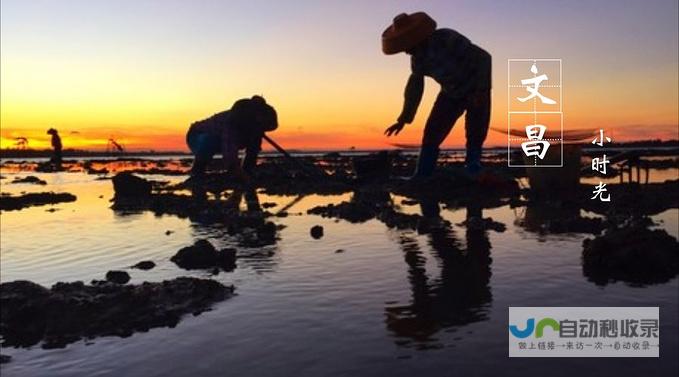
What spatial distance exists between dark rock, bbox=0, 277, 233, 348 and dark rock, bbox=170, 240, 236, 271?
1.19 meters

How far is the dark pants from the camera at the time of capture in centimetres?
1438

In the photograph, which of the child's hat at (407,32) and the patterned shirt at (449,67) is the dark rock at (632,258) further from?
the patterned shirt at (449,67)

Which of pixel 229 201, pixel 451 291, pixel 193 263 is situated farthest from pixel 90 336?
pixel 229 201

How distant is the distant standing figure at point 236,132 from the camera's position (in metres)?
19.1

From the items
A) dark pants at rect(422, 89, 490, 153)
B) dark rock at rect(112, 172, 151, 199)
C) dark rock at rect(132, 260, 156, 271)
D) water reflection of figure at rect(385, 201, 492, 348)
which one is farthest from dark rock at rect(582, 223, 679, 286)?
dark rock at rect(112, 172, 151, 199)

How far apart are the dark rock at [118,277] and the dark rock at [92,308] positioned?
1.20 feet

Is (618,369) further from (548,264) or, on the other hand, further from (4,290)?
(4,290)

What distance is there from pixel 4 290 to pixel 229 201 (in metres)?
9.39

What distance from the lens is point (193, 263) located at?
6957mm

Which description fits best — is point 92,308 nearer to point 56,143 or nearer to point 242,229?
point 242,229

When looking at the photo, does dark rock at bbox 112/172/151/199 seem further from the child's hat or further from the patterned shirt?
the child's hat

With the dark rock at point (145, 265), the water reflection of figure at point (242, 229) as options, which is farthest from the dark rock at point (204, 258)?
the dark rock at point (145, 265)

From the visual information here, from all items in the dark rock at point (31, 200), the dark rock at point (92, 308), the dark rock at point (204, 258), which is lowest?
the dark rock at point (92, 308)

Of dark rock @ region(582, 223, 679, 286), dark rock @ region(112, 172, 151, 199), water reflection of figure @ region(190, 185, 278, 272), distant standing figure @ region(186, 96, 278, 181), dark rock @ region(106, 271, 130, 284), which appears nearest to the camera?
dark rock @ region(582, 223, 679, 286)
